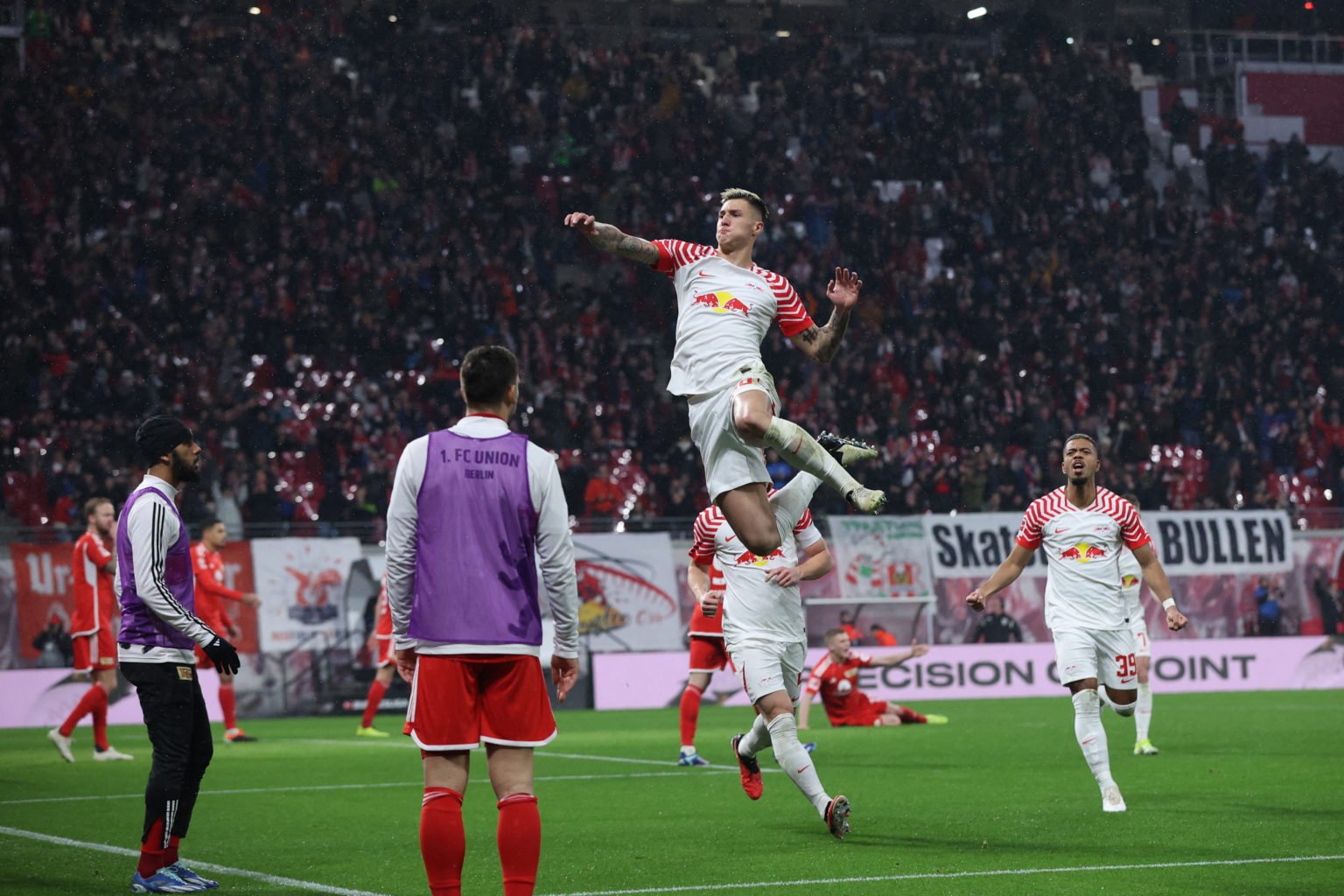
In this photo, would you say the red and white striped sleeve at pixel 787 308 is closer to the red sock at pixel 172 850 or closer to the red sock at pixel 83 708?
the red sock at pixel 172 850

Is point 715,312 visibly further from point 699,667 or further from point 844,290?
point 699,667

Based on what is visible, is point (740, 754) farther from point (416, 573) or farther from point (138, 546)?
point (416, 573)

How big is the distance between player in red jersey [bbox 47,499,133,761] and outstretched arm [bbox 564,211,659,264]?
9.82 meters

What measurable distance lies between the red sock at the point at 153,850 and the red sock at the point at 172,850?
4 centimetres

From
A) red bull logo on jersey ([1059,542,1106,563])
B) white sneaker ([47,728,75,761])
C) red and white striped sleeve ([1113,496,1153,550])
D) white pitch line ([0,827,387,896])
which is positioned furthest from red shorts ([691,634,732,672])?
white sneaker ([47,728,75,761])

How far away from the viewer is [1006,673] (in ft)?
90.9

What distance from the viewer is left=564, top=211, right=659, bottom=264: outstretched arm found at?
7.93 m

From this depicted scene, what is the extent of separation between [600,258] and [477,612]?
2754 cm

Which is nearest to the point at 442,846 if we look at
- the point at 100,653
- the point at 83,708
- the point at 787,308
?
the point at 787,308

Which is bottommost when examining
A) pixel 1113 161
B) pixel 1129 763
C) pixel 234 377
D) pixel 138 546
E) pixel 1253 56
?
pixel 1129 763

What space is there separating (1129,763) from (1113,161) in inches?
1005

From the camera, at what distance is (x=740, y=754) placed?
11.2 meters

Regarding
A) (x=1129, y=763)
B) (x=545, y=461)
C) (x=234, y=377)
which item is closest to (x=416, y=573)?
(x=545, y=461)

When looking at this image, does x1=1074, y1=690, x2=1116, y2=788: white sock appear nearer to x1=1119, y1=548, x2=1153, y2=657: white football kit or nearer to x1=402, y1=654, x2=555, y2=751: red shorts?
x1=1119, y1=548, x2=1153, y2=657: white football kit
